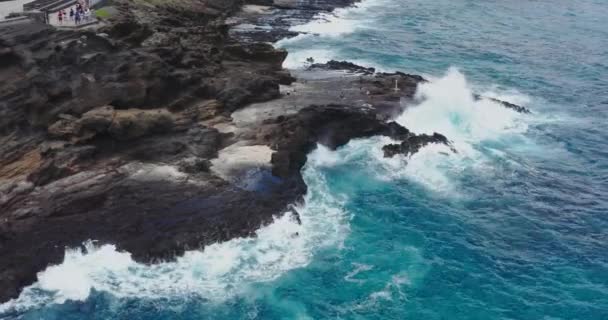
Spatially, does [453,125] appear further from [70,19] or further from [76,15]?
[70,19]

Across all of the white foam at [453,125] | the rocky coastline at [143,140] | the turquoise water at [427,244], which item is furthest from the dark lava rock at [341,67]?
the rocky coastline at [143,140]

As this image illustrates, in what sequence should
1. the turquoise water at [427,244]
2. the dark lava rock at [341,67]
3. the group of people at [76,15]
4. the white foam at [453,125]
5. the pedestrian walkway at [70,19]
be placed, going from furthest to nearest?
the dark lava rock at [341,67] → the group of people at [76,15] → the pedestrian walkway at [70,19] → the white foam at [453,125] → the turquoise water at [427,244]

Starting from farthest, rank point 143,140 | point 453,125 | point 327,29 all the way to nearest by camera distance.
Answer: point 327,29 < point 453,125 < point 143,140

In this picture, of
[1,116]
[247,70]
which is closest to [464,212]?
[247,70]

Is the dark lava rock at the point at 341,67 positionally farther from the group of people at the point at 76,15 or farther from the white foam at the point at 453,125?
the group of people at the point at 76,15

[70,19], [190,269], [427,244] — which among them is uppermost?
[70,19]

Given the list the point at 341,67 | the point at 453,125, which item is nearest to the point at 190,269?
the point at 453,125
